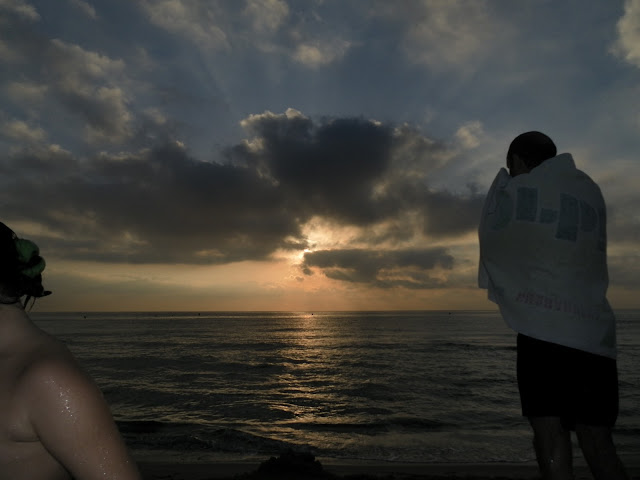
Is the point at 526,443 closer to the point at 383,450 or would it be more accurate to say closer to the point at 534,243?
the point at 383,450

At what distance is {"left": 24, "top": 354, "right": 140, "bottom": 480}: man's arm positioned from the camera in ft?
3.69

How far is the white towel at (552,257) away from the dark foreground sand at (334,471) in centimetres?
426

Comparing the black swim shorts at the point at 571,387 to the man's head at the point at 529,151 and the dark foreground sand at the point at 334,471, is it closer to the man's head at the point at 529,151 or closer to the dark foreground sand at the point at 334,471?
the man's head at the point at 529,151

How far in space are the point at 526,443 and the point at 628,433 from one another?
8.81 ft

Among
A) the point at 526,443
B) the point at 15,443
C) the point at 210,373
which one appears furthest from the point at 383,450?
the point at 210,373

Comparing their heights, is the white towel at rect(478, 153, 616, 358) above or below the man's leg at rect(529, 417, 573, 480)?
above

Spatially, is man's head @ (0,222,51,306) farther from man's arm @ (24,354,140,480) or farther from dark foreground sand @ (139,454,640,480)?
dark foreground sand @ (139,454,640,480)

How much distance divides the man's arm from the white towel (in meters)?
1.95

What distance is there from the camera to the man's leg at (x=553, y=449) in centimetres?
206

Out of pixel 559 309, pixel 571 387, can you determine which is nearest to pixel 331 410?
pixel 571 387

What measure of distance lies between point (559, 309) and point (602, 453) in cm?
75

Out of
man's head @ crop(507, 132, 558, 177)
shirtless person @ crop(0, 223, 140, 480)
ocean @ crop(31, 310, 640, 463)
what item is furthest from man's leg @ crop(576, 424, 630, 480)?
ocean @ crop(31, 310, 640, 463)

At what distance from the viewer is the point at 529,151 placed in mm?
2498

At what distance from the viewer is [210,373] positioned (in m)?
19.1
